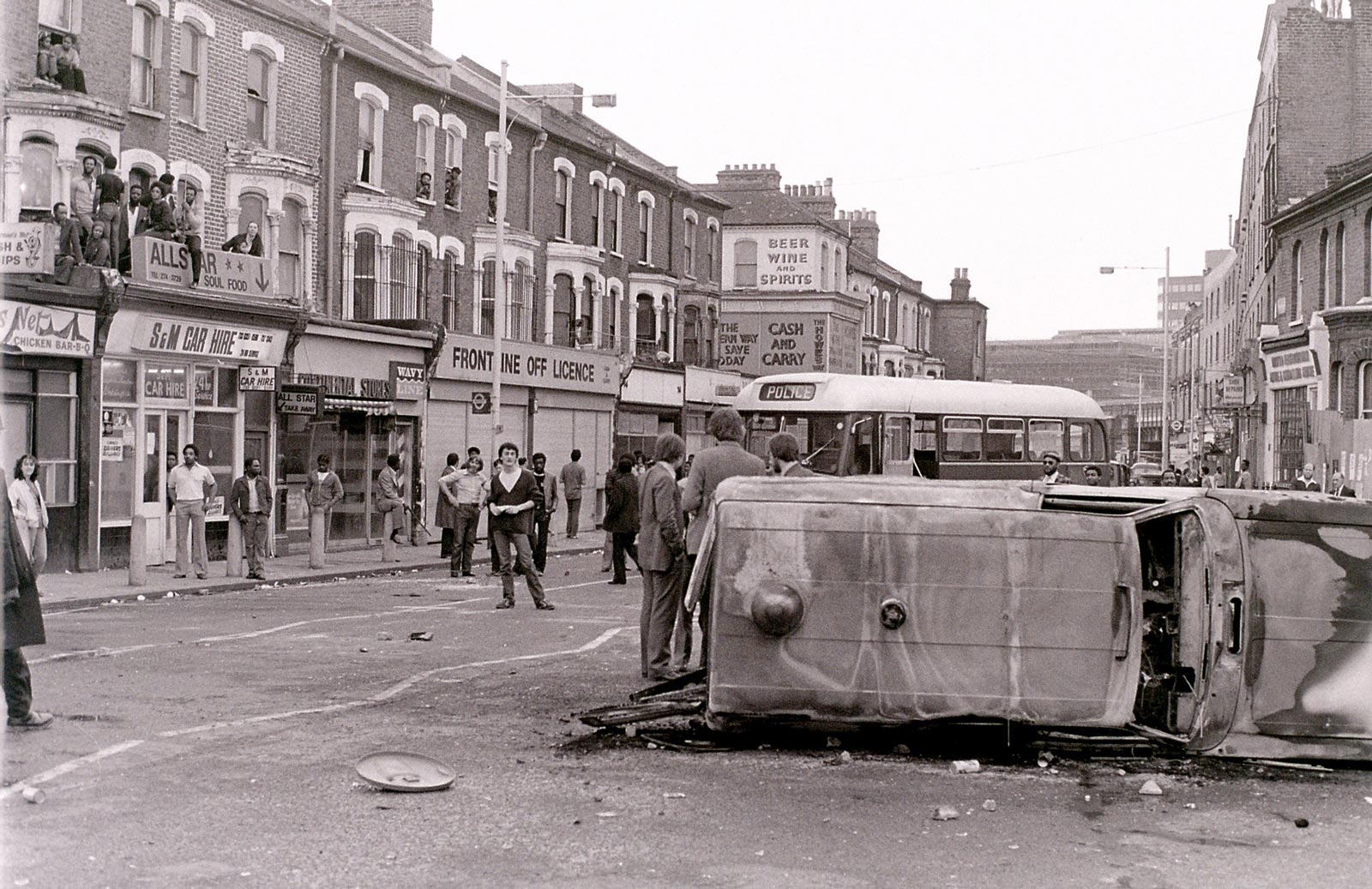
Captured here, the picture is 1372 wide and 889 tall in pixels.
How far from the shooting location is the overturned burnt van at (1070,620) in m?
8.08

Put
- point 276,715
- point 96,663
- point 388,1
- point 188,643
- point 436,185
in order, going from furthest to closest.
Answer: point 388,1
point 436,185
point 188,643
point 96,663
point 276,715

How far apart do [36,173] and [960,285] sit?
6813 centimetres

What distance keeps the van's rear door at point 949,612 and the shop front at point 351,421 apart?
1984 cm

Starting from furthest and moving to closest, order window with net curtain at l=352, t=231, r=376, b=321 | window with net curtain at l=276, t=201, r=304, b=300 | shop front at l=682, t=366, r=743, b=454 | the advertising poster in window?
the advertising poster in window
shop front at l=682, t=366, r=743, b=454
window with net curtain at l=352, t=231, r=376, b=321
window with net curtain at l=276, t=201, r=304, b=300

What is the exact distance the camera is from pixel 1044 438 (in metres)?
29.1

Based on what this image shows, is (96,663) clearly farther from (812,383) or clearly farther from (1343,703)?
(812,383)

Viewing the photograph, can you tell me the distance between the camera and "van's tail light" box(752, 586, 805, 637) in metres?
8.10

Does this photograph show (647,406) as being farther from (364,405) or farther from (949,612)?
(949,612)

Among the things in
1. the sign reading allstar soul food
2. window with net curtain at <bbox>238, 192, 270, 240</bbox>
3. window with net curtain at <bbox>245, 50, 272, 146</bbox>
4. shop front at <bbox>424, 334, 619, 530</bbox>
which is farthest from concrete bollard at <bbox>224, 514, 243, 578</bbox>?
window with net curtain at <bbox>245, 50, 272, 146</bbox>

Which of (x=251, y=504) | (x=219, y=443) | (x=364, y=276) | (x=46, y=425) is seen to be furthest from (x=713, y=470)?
(x=364, y=276)

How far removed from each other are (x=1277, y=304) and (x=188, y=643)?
33745 mm

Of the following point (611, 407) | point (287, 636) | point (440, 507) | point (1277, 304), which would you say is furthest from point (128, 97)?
point (1277, 304)

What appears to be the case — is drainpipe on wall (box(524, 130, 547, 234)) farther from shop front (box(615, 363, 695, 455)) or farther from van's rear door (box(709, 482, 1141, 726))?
van's rear door (box(709, 482, 1141, 726))

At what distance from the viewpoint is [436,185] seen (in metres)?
33.0
